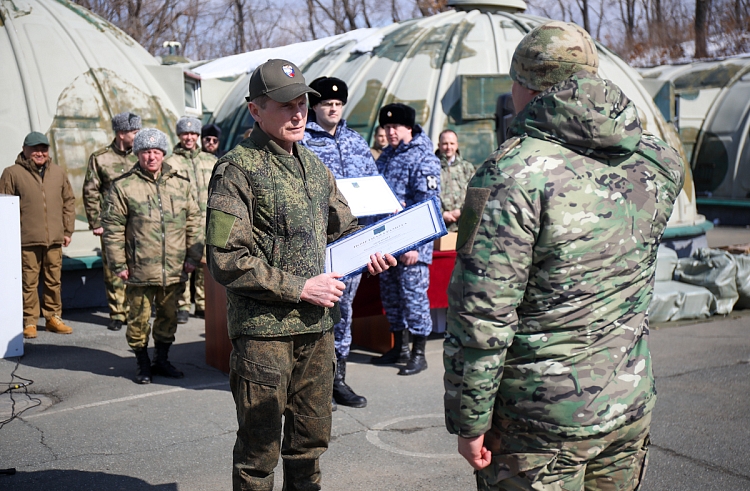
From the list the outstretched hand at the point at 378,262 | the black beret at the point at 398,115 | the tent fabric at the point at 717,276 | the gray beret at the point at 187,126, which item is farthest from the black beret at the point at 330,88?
the tent fabric at the point at 717,276

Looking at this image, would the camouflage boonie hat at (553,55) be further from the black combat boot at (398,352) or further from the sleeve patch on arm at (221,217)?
the black combat boot at (398,352)

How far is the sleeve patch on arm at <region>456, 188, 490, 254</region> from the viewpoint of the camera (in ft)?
6.65

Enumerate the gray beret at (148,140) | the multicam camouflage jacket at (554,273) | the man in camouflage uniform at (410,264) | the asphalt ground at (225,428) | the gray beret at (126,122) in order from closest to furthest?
1. the multicam camouflage jacket at (554,273)
2. the asphalt ground at (225,428)
3. the gray beret at (148,140)
4. the man in camouflage uniform at (410,264)
5. the gray beret at (126,122)

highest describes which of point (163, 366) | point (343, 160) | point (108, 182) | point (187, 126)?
point (187, 126)

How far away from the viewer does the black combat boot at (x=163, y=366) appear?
5.96m

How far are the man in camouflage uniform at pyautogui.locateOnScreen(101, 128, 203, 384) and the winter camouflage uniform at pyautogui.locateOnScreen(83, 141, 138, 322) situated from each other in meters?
2.06

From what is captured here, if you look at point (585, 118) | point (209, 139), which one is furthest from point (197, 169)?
point (585, 118)

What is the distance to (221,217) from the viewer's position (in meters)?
2.81

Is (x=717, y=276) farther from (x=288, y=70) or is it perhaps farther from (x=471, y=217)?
(x=471, y=217)

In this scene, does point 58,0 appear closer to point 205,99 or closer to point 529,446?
point 205,99

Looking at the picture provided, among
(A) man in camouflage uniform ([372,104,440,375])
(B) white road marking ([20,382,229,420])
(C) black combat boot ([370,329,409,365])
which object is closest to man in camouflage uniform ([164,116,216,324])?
(B) white road marking ([20,382,229,420])

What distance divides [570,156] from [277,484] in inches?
103

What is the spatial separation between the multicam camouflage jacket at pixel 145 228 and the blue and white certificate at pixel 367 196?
148 centimetres

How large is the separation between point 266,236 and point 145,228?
10.0 ft
